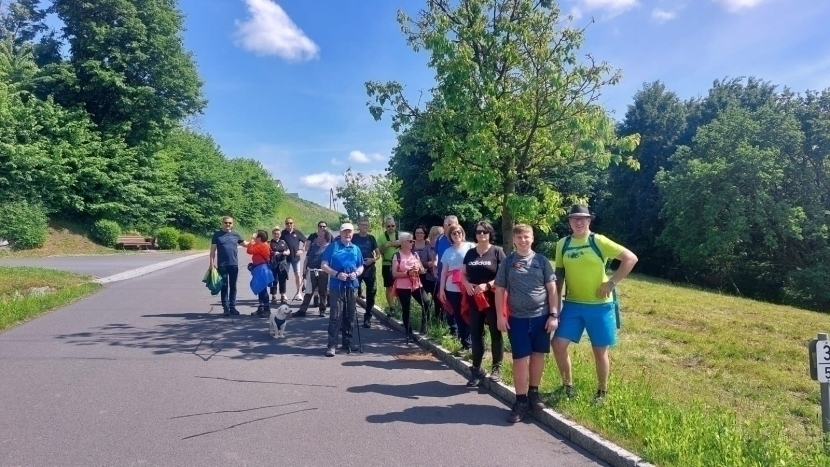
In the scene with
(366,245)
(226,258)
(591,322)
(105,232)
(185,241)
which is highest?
(105,232)

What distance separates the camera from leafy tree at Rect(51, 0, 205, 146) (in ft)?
105

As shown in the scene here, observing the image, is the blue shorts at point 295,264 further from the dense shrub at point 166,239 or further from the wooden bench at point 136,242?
the dense shrub at point 166,239

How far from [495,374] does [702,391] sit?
2.29 meters

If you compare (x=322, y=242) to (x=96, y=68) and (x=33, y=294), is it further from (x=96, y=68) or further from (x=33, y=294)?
(x=96, y=68)

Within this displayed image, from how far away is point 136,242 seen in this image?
33125 millimetres

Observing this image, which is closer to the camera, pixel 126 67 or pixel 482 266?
pixel 482 266

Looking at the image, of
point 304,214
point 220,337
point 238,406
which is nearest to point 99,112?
point 220,337

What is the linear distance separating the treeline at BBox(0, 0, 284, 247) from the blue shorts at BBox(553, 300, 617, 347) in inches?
1149

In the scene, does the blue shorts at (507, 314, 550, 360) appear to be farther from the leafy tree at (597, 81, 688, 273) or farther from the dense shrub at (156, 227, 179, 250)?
the leafy tree at (597, 81, 688, 273)

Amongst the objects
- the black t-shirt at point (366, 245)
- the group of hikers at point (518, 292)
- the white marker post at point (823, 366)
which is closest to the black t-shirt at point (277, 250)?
the black t-shirt at point (366, 245)

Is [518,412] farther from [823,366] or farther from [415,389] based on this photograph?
[823,366]

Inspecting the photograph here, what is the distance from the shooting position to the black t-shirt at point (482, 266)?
247 inches

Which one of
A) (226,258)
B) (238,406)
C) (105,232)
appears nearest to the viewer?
(238,406)

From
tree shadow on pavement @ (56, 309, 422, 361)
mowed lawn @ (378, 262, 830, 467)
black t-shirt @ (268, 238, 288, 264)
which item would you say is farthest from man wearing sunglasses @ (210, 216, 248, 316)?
mowed lawn @ (378, 262, 830, 467)
